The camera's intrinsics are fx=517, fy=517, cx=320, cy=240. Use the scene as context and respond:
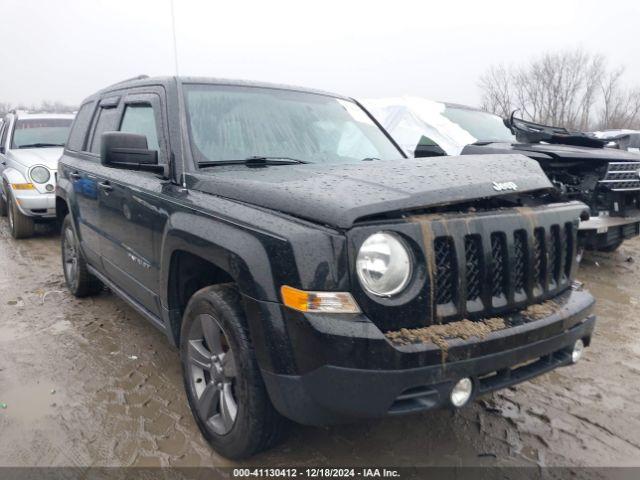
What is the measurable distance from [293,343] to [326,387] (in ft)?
0.65

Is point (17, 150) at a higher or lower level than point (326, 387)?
higher

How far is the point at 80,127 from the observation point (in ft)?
15.1

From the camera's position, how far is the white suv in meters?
7.02

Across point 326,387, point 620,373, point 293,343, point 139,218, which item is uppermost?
point 139,218

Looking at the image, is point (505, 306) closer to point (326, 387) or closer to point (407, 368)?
point (407, 368)

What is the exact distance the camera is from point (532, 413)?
9.44 ft

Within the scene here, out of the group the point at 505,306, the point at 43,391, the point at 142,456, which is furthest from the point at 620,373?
the point at 43,391

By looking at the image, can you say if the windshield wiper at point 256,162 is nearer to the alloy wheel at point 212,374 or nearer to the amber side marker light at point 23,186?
the alloy wheel at point 212,374

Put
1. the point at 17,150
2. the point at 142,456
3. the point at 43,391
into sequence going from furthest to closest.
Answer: the point at 17,150 < the point at 43,391 < the point at 142,456

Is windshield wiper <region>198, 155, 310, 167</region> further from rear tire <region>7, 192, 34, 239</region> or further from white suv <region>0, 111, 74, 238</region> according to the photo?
rear tire <region>7, 192, 34, 239</region>

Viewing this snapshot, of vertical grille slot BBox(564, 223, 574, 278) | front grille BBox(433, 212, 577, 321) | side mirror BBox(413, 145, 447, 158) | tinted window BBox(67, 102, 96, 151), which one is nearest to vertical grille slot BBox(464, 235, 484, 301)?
front grille BBox(433, 212, 577, 321)

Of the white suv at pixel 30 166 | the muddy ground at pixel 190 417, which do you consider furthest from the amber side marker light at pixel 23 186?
the muddy ground at pixel 190 417

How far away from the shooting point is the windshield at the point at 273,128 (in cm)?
287

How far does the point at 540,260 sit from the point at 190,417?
1.97 m
